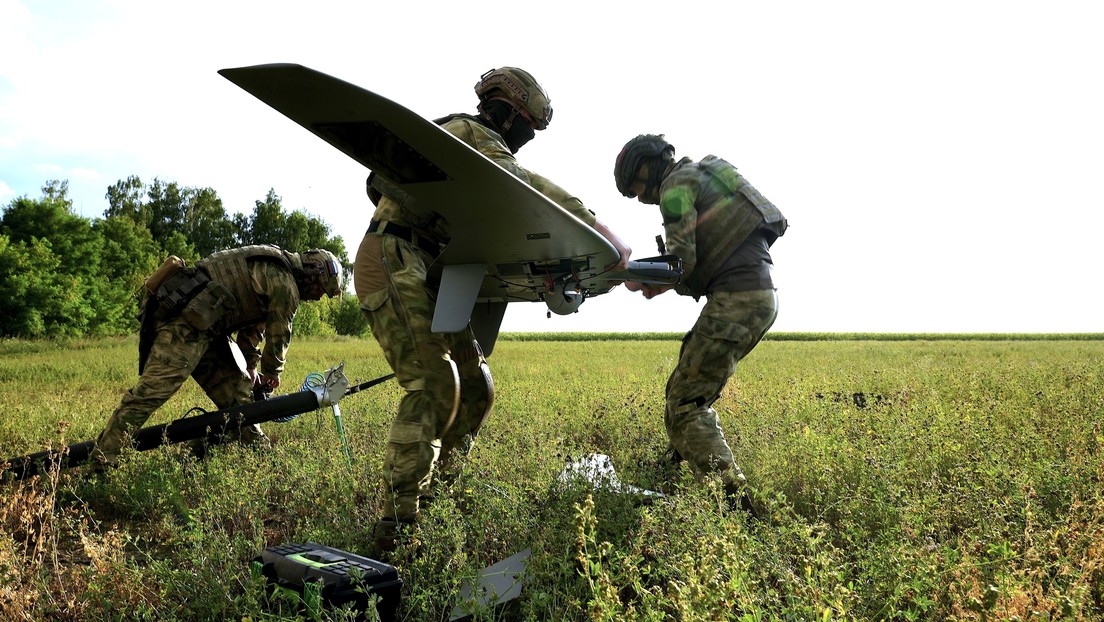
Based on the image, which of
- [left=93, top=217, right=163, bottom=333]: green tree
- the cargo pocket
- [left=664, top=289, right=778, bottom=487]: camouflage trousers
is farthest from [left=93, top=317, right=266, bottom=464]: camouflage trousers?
[left=93, top=217, right=163, bottom=333]: green tree

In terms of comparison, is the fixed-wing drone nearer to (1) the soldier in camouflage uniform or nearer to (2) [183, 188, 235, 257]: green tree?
(1) the soldier in camouflage uniform

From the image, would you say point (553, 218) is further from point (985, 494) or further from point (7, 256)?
point (7, 256)

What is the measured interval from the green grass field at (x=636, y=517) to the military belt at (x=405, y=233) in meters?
1.33

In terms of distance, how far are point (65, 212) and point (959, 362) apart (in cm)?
4512

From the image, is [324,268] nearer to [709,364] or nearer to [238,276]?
[238,276]

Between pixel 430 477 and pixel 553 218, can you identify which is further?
pixel 430 477

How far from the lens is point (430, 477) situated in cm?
394

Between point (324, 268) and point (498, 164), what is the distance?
3.50 m

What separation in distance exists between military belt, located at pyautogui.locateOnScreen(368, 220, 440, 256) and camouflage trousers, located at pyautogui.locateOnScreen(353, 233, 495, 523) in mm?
31

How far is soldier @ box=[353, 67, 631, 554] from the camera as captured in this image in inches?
146

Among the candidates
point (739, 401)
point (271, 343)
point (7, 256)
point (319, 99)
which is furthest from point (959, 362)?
point (7, 256)

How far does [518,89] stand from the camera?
408 centimetres

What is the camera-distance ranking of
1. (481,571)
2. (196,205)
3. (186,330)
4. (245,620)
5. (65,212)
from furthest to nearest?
1. (196,205)
2. (65,212)
3. (186,330)
4. (481,571)
5. (245,620)

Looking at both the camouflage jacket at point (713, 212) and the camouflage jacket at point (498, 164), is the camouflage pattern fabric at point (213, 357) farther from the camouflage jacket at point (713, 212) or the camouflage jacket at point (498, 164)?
the camouflage jacket at point (713, 212)
